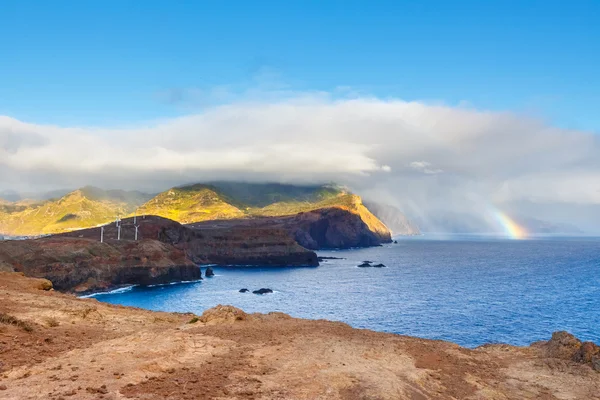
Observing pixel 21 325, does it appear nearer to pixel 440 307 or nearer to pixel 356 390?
pixel 356 390

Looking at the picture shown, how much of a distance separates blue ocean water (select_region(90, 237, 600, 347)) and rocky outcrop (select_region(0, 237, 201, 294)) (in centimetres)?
675

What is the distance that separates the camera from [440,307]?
84062 mm

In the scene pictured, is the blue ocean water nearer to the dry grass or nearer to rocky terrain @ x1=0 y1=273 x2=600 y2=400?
rocky terrain @ x1=0 y1=273 x2=600 y2=400

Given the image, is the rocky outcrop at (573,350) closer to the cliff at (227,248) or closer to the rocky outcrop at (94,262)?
the rocky outcrop at (94,262)

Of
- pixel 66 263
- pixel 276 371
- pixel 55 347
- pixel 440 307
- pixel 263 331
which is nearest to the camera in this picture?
pixel 276 371

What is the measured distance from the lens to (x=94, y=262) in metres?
115

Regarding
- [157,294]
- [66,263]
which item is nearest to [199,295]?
[157,294]

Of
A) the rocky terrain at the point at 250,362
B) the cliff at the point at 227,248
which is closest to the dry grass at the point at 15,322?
the rocky terrain at the point at 250,362

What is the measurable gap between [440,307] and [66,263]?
88945mm

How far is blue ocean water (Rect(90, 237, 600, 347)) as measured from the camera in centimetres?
6625

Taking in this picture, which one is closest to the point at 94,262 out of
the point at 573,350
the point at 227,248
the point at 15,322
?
the point at 227,248

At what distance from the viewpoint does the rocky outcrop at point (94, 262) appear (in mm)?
101500

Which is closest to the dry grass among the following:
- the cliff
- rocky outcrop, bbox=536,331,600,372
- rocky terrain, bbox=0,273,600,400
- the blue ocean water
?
rocky terrain, bbox=0,273,600,400

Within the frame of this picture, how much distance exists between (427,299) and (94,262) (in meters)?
86.5
